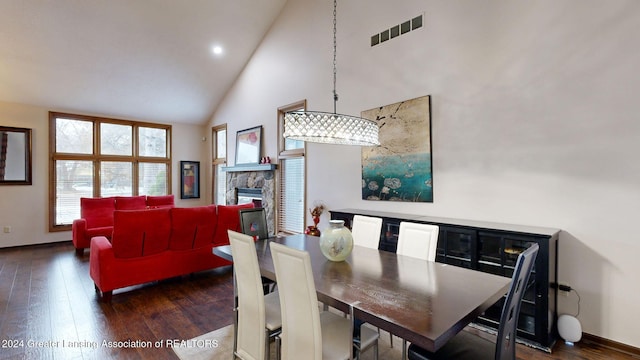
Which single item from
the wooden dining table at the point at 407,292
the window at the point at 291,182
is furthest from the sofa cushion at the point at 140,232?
the window at the point at 291,182

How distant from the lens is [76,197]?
674 cm

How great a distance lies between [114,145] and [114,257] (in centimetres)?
481

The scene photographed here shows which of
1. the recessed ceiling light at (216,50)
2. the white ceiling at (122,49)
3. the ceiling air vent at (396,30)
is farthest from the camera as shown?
the recessed ceiling light at (216,50)

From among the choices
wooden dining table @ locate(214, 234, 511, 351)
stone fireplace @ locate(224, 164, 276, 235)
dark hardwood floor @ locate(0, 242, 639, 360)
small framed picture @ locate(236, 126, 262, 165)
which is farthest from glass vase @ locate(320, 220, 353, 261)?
small framed picture @ locate(236, 126, 262, 165)

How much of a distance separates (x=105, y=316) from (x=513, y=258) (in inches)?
156

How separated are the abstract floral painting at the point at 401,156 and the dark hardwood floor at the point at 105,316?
1.93 meters

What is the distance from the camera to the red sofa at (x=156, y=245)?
3449 mm

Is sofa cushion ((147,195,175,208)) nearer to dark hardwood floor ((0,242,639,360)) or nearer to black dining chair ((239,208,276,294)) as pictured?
dark hardwood floor ((0,242,639,360))

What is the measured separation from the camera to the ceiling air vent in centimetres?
382

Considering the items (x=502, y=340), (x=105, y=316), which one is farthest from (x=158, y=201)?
(x=502, y=340)

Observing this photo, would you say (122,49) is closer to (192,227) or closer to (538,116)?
(192,227)

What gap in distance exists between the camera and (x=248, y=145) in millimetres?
6742

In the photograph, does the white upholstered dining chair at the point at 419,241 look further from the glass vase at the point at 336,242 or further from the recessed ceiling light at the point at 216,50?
the recessed ceiling light at the point at 216,50

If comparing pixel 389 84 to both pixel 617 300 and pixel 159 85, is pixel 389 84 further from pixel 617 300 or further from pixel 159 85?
pixel 159 85
